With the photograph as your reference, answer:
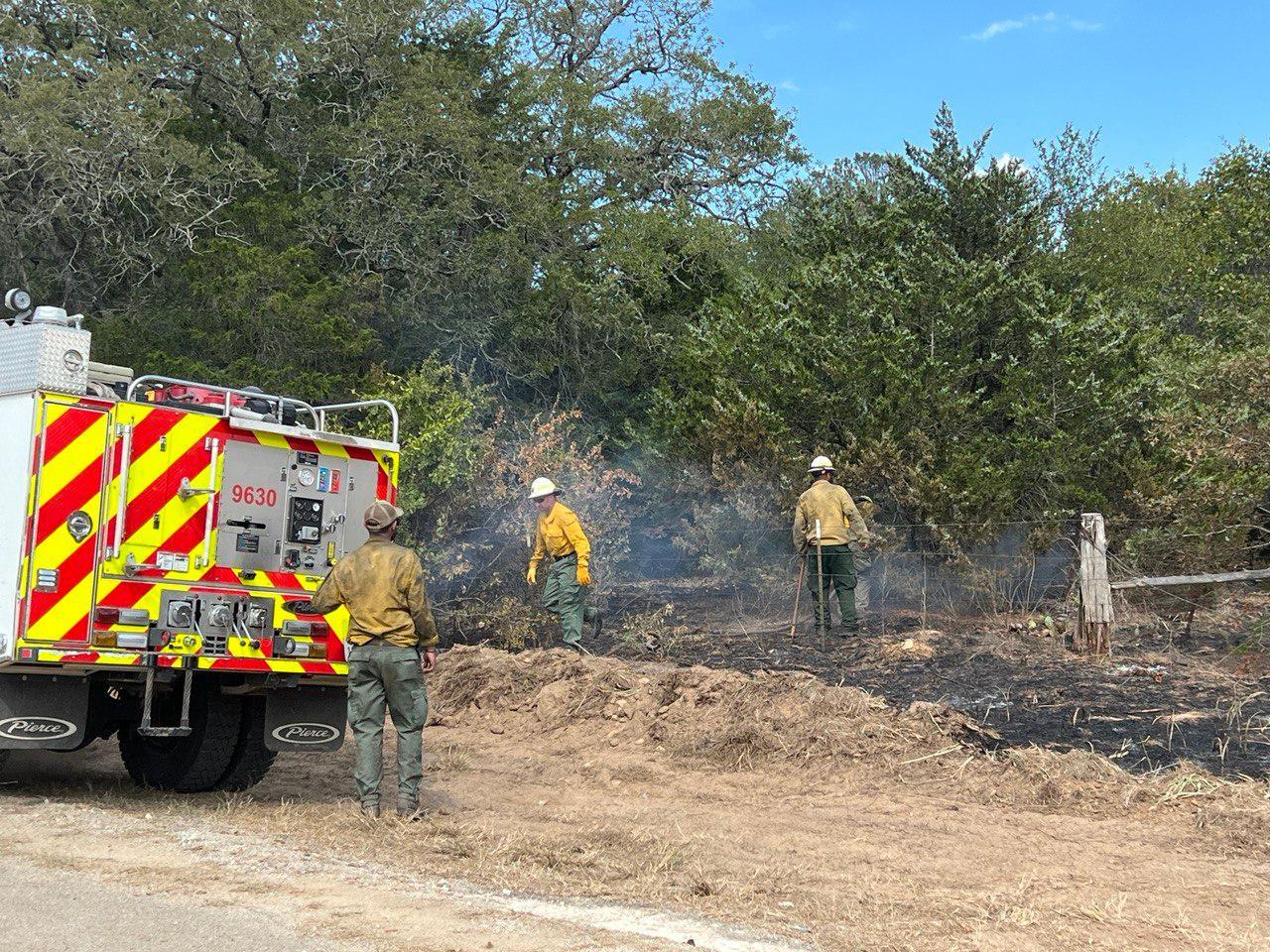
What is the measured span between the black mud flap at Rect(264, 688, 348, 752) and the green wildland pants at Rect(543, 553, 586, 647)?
4.36 meters

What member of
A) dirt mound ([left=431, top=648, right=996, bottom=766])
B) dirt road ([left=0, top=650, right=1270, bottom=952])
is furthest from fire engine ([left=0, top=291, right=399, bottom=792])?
dirt mound ([left=431, top=648, right=996, bottom=766])

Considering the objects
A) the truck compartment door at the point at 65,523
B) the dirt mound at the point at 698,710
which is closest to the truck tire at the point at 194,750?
the truck compartment door at the point at 65,523

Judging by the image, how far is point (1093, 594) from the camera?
11.6 meters

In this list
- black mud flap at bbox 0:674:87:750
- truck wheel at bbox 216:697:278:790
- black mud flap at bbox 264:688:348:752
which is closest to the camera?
black mud flap at bbox 0:674:87:750

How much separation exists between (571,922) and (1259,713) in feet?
20.1

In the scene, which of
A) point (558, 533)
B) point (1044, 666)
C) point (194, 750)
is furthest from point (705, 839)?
point (558, 533)

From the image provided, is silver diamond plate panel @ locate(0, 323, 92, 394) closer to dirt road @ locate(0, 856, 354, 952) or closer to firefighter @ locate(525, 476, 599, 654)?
dirt road @ locate(0, 856, 354, 952)

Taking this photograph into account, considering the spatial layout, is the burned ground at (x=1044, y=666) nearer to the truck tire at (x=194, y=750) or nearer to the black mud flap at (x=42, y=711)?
the truck tire at (x=194, y=750)

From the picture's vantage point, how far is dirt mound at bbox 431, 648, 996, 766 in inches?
360

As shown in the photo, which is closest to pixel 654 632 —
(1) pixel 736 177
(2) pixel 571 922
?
(2) pixel 571 922

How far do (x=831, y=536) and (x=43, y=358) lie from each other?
26.1ft

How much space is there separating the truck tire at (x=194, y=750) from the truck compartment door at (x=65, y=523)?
1310 mm

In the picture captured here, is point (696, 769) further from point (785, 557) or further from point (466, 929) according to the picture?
point (785, 557)

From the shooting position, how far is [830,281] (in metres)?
15.5
